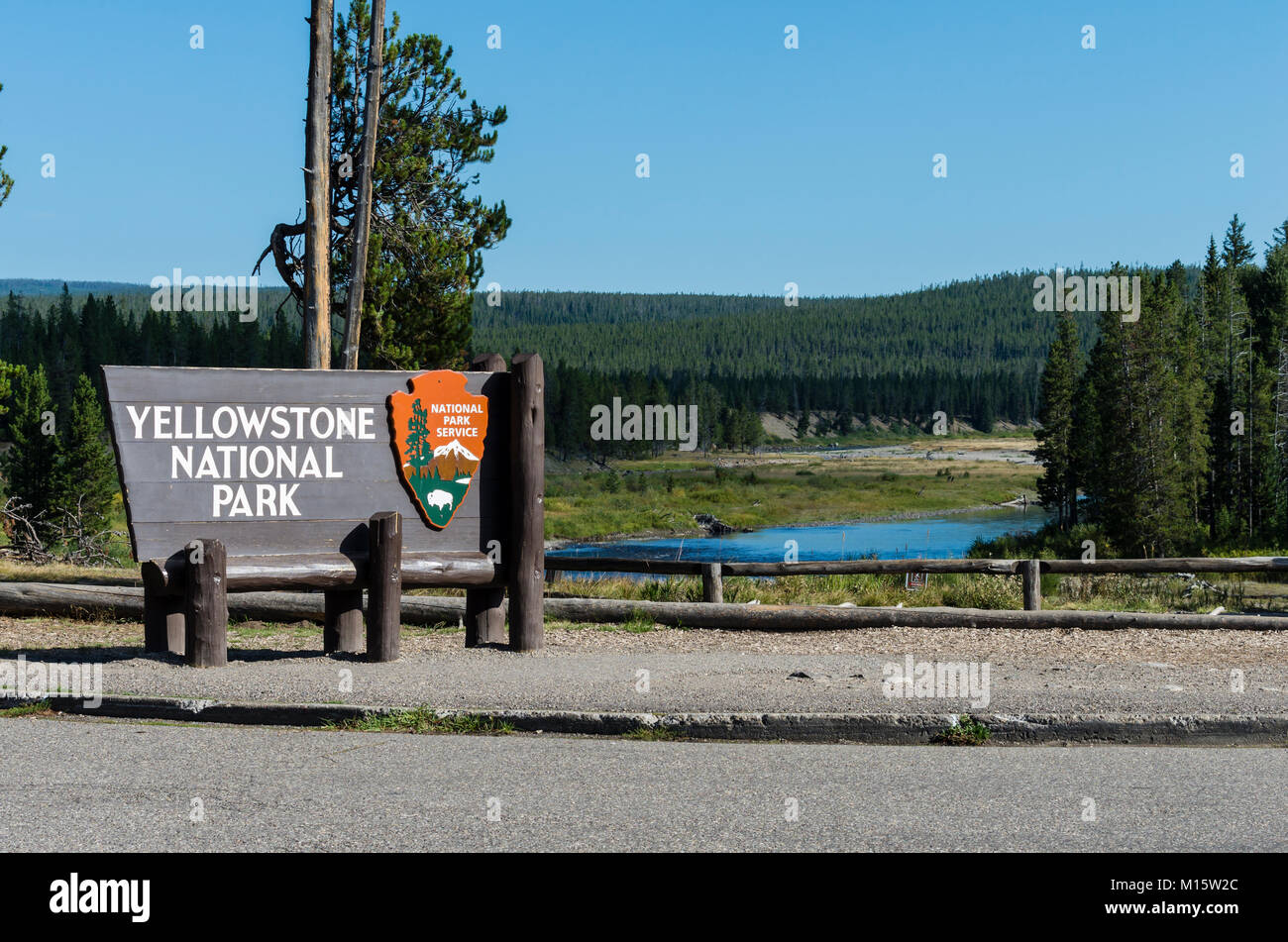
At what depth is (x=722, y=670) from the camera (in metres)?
9.80

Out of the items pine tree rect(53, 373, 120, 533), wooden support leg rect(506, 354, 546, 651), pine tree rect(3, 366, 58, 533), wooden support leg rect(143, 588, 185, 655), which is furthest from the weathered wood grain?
pine tree rect(3, 366, 58, 533)

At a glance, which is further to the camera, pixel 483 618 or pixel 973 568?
pixel 973 568

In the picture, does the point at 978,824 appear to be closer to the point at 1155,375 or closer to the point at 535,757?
the point at 535,757

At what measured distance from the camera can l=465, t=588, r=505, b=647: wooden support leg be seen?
11.5m

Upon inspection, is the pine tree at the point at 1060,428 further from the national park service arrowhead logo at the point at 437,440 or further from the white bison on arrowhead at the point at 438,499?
the white bison on arrowhead at the point at 438,499

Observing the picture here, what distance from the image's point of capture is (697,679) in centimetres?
921

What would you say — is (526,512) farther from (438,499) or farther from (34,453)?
(34,453)

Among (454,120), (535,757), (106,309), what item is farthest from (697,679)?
(106,309)

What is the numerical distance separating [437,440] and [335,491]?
1.02 m

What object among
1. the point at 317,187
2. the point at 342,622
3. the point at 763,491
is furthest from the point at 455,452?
the point at 763,491

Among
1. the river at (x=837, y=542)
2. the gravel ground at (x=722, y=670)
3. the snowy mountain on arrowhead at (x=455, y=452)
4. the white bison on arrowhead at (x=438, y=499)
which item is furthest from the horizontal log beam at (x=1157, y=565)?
the river at (x=837, y=542)

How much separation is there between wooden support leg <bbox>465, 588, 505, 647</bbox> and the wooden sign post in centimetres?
1

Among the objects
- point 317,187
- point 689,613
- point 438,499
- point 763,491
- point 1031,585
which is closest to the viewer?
point 438,499
